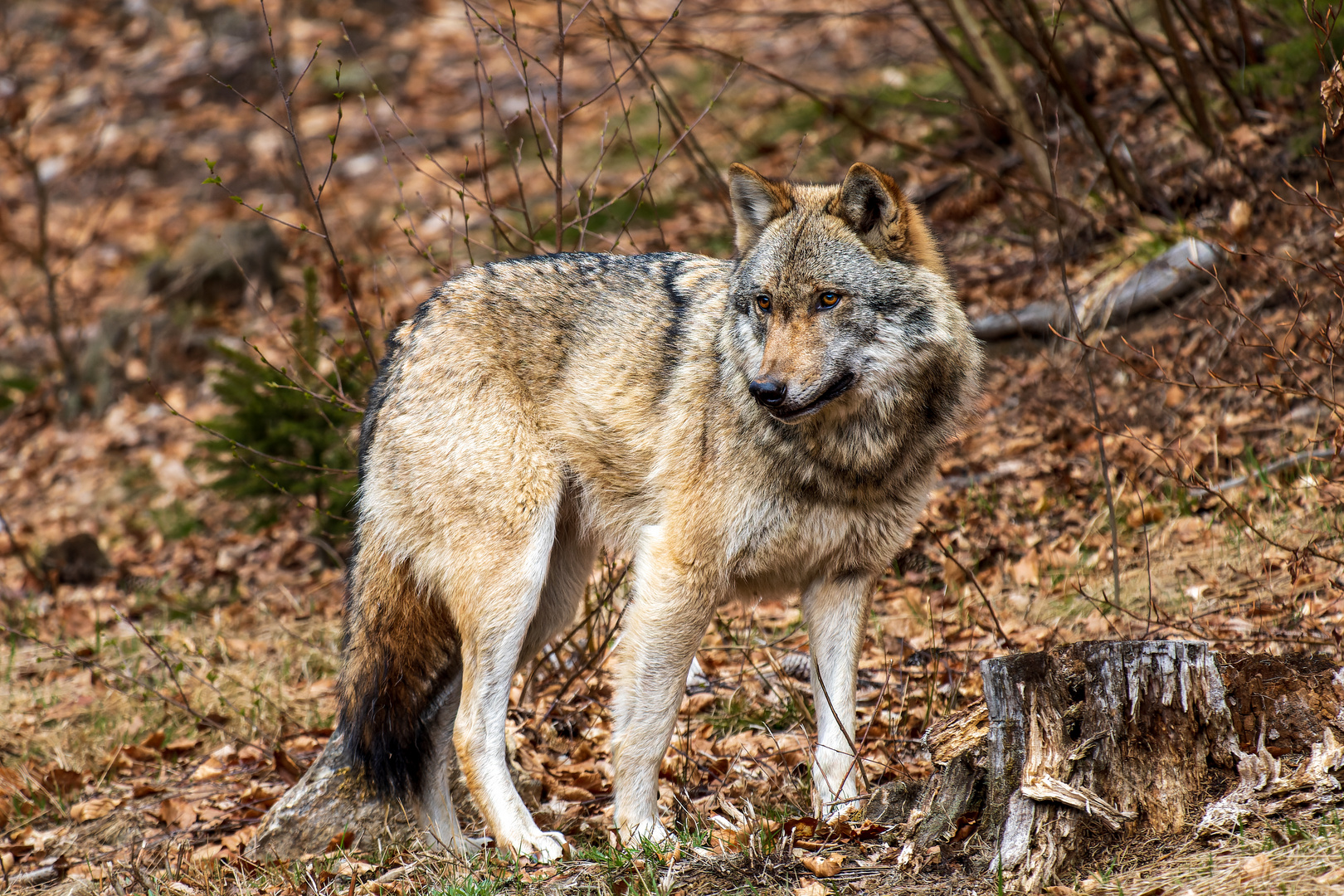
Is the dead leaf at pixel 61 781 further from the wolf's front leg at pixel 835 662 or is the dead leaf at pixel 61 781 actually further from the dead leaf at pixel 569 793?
the wolf's front leg at pixel 835 662

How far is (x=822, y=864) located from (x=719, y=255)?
304 inches

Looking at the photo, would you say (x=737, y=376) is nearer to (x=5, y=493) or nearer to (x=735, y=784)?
(x=735, y=784)

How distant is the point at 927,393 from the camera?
4.26 m

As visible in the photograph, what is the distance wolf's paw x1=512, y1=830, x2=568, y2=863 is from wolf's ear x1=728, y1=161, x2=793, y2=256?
2.47m

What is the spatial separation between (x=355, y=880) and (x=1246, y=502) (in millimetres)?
5054

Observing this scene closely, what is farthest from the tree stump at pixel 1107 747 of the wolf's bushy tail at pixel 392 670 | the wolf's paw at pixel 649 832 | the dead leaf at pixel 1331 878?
the wolf's bushy tail at pixel 392 670

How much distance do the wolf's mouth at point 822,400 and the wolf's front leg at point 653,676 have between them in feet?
2.53

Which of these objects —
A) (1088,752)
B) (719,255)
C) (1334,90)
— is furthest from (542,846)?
(719,255)

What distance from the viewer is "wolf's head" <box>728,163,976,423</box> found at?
402 centimetres

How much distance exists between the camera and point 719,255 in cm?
1052

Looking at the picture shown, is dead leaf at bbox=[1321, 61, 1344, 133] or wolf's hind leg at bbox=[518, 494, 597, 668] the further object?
wolf's hind leg at bbox=[518, 494, 597, 668]

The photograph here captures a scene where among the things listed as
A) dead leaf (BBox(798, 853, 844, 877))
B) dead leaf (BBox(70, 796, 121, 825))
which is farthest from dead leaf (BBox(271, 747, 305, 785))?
dead leaf (BBox(798, 853, 844, 877))

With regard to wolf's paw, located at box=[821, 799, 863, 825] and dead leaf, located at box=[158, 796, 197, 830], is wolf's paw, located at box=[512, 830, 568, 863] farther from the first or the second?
dead leaf, located at box=[158, 796, 197, 830]

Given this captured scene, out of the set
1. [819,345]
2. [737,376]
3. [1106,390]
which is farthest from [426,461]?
[1106,390]
